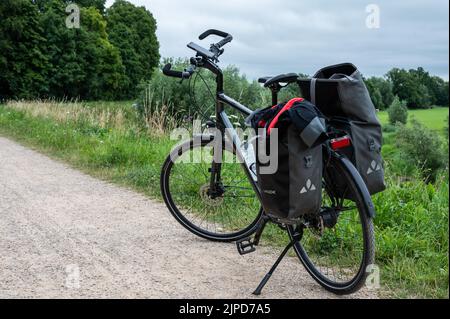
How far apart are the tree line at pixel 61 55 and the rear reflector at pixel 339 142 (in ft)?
118

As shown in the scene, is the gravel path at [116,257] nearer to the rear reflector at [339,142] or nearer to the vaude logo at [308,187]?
the vaude logo at [308,187]

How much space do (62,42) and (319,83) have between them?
46.0m

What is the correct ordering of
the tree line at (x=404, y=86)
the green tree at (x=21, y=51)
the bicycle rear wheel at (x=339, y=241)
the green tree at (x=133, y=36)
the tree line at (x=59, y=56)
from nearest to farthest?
the bicycle rear wheel at (x=339, y=241) → the tree line at (x=404, y=86) → the green tree at (x=21, y=51) → the tree line at (x=59, y=56) → the green tree at (x=133, y=36)

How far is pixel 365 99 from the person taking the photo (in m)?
3.43

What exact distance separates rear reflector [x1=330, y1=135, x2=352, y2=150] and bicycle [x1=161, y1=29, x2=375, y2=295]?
0.03 meters

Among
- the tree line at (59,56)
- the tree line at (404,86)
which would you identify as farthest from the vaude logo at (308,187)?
the tree line at (59,56)

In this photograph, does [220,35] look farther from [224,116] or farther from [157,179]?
[157,179]

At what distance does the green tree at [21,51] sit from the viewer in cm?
4162

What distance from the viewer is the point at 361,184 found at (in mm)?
3316

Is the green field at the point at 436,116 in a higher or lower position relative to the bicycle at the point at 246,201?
higher

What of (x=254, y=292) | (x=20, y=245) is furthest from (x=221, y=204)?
(x=20, y=245)

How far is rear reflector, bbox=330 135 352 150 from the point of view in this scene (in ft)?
11.1

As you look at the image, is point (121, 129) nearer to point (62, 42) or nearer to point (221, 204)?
point (221, 204)

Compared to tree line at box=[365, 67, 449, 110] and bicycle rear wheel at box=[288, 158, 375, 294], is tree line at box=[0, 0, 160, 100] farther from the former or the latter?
bicycle rear wheel at box=[288, 158, 375, 294]
